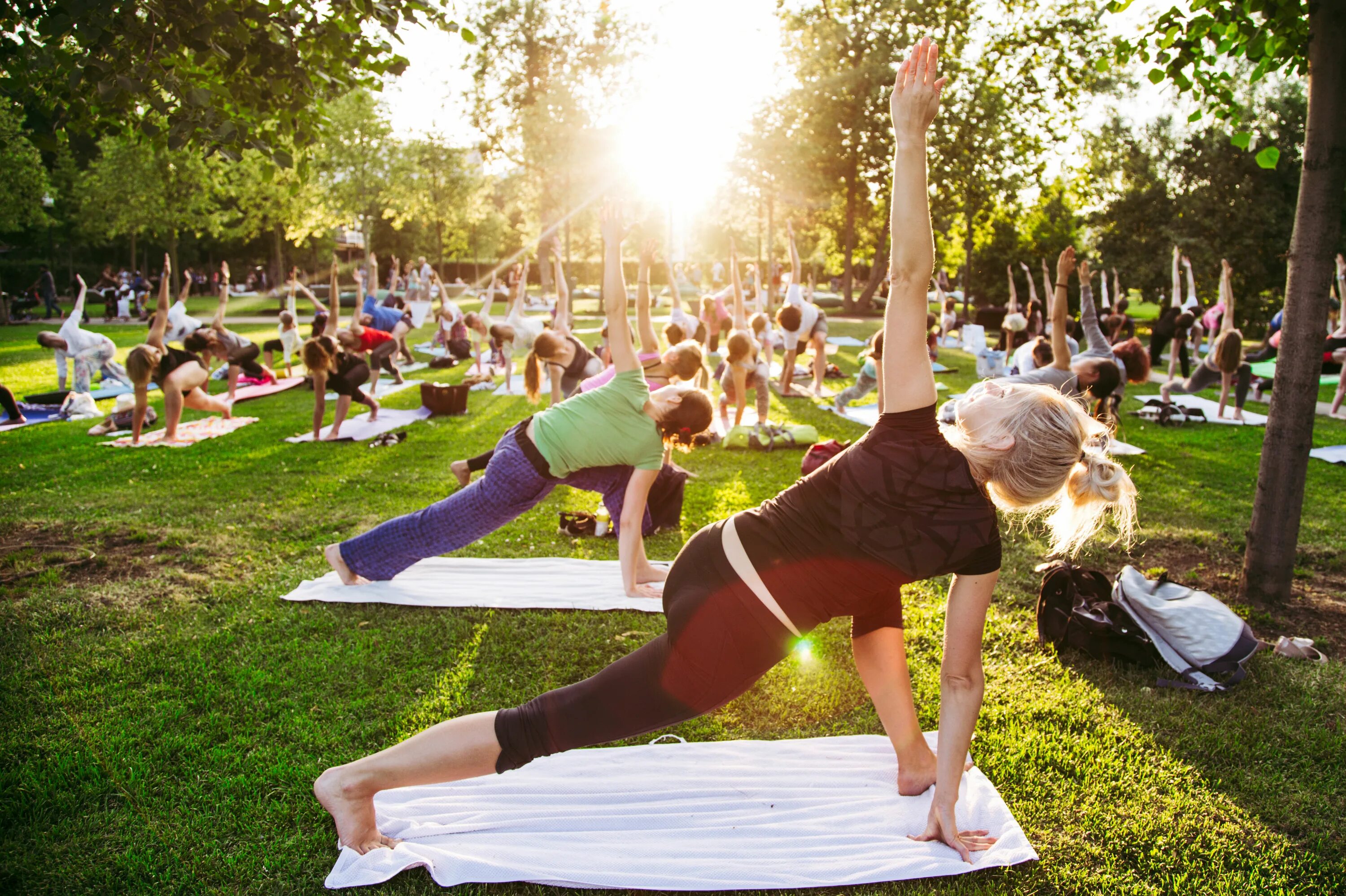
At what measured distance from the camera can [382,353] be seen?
13219 millimetres

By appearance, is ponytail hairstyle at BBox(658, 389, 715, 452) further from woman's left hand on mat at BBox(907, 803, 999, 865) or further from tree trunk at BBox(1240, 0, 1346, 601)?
tree trunk at BBox(1240, 0, 1346, 601)

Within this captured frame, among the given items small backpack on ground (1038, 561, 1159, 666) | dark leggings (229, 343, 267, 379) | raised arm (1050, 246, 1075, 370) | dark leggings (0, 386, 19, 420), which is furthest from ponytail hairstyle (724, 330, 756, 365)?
dark leggings (0, 386, 19, 420)

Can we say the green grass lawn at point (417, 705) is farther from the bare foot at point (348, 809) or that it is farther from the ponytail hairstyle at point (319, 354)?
the ponytail hairstyle at point (319, 354)

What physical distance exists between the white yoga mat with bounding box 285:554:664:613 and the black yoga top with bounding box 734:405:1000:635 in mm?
2540

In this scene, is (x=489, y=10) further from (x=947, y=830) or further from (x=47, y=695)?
(x=947, y=830)

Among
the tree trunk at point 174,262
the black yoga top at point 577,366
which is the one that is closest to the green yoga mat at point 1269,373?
the black yoga top at point 577,366

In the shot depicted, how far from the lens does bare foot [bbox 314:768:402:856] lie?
2551 millimetres

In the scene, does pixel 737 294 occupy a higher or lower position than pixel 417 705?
higher

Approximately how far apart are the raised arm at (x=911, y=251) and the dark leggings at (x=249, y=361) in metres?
13.3

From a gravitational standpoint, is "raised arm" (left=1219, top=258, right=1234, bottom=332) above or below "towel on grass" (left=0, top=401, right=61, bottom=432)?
above

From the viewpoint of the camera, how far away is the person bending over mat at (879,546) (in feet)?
6.91

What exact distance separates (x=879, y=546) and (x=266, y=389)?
559 inches

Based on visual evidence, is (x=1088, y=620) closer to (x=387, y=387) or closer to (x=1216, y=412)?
(x=1216, y=412)

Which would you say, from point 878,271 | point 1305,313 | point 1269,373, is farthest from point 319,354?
point 878,271
